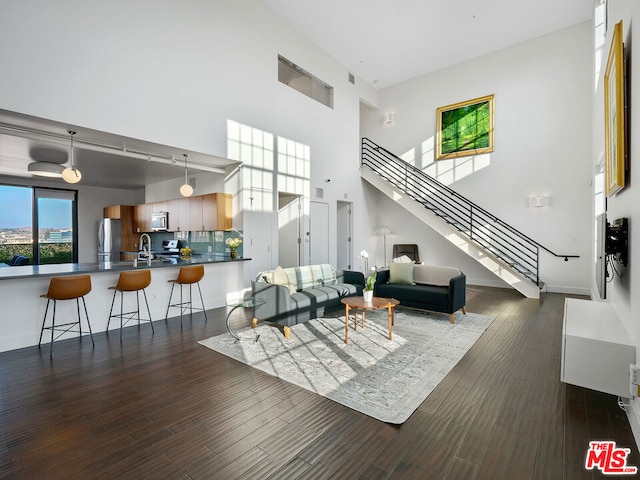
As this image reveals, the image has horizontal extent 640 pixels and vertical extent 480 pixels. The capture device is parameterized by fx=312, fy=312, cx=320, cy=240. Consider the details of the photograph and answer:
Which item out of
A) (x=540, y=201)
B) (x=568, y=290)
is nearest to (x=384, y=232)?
(x=540, y=201)

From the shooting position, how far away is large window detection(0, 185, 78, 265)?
804 cm

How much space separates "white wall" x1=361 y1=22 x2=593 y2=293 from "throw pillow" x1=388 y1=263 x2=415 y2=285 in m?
4.02

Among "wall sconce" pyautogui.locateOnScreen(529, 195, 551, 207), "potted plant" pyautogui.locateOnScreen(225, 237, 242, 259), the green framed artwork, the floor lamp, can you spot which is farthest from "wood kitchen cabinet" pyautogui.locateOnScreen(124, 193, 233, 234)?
"wall sconce" pyautogui.locateOnScreen(529, 195, 551, 207)

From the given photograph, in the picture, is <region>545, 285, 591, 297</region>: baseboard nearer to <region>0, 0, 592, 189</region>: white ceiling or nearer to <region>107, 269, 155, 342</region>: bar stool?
<region>0, 0, 592, 189</region>: white ceiling

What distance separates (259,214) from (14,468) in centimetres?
528

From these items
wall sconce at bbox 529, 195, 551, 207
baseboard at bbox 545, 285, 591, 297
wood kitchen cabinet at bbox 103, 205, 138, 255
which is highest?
wall sconce at bbox 529, 195, 551, 207

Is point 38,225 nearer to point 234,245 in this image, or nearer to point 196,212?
point 196,212

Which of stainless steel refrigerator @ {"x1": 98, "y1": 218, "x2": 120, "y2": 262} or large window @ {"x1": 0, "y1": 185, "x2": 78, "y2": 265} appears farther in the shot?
stainless steel refrigerator @ {"x1": 98, "y1": 218, "x2": 120, "y2": 262}

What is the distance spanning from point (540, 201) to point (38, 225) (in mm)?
13214

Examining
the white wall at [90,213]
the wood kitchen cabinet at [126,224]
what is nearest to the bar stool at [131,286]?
the wood kitchen cabinet at [126,224]

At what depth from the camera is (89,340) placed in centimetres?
439

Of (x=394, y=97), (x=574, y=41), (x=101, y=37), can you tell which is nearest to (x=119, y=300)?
(x=101, y=37)

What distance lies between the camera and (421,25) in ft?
24.7

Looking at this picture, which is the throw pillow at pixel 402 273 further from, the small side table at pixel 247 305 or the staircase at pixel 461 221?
the staircase at pixel 461 221
